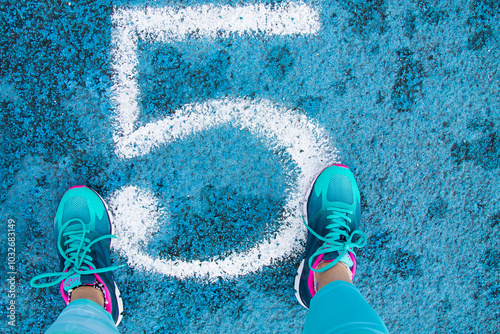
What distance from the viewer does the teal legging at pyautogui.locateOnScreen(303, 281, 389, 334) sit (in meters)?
1.00

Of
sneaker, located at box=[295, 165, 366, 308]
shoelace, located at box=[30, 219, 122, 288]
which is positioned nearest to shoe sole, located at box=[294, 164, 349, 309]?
sneaker, located at box=[295, 165, 366, 308]

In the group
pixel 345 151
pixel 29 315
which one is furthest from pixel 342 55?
pixel 29 315

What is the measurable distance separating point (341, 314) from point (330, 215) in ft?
1.67

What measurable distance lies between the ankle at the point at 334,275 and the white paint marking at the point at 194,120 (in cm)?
28

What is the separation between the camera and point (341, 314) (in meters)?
1.08

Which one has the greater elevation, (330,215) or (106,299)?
(330,215)

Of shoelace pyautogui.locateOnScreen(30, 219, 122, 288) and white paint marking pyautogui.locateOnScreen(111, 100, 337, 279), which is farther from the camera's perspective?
white paint marking pyautogui.locateOnScreen(111, 100, 337, 279)

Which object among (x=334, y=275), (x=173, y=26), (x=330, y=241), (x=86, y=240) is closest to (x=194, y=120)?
(x=173, y=26)

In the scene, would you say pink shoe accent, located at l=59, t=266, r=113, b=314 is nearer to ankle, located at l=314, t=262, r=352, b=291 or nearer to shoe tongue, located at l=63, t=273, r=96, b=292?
shoe tongue, located at l=63, t=273, r=96, b=292

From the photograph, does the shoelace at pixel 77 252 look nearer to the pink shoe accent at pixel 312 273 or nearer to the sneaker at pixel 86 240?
the sneaker at pixel 86 240

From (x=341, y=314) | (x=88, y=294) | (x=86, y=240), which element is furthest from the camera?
(x=86, y=240)

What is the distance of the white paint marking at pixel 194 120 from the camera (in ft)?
4.87

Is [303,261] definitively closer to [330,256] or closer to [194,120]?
[330,256]

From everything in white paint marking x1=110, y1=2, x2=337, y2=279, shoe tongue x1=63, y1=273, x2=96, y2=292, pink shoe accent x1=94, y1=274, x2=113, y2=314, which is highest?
white paint marking x1=110, y1=2, x2=337, y2=279
